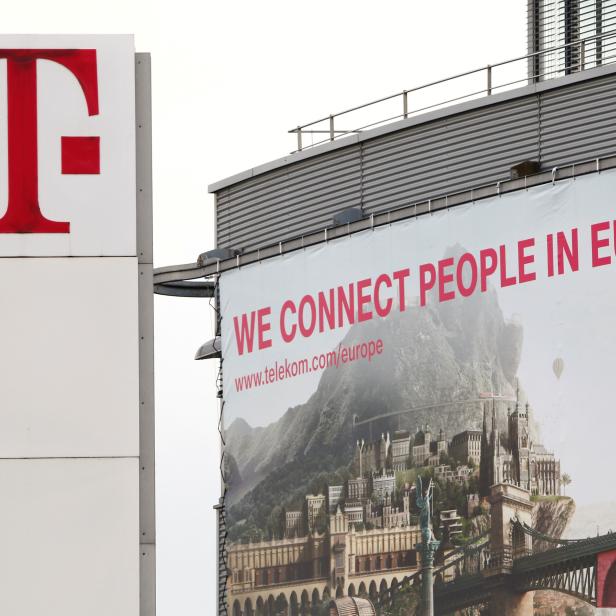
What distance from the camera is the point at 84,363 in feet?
30.3

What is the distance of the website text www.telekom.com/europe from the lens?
3753cm

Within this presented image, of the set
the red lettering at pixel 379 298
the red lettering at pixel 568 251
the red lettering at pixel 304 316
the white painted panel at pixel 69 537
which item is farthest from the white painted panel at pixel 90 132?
the red lettering at pixel 304 316

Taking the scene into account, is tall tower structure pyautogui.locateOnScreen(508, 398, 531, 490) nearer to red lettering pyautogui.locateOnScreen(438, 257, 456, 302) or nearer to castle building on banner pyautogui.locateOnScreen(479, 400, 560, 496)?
castle building on banner pyautogui.locateOnScreen(479, 400, 560, 496)

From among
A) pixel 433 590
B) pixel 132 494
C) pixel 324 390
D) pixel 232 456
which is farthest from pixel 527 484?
pixel 132 494

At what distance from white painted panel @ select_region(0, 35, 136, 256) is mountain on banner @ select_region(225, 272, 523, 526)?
81.2 ft

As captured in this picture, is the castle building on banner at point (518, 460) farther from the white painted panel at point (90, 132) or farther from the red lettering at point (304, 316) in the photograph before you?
the white painted panel at point (90, 132)

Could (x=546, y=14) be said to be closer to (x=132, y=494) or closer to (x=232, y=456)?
(x=232, y=456)

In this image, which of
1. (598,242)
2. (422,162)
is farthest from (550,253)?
(422,162)

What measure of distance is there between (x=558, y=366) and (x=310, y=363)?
7.50 meters

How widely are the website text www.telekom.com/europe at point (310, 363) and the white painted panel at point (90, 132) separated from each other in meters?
27.9

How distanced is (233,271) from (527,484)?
422 inches

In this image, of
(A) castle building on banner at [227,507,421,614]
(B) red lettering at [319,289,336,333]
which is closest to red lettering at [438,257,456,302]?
(B) red lettering at [319,289,336,333]

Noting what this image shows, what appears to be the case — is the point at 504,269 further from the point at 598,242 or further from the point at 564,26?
the point at 564,26

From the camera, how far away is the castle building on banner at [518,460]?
33000 millimetres
